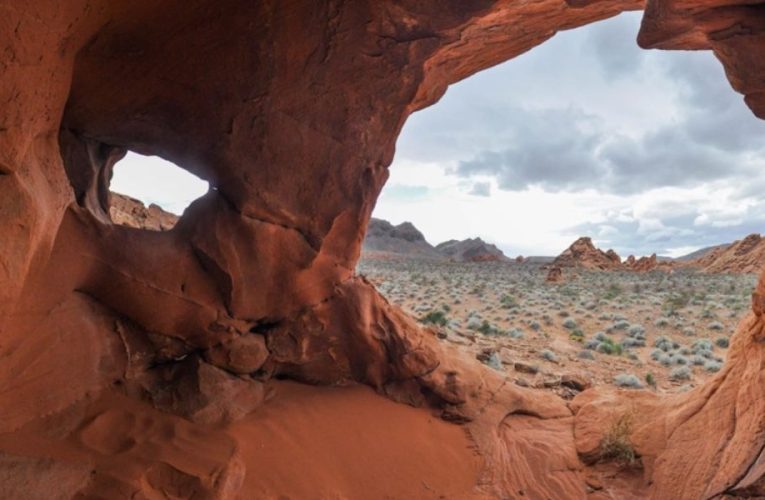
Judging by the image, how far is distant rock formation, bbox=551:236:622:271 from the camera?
47.1 m

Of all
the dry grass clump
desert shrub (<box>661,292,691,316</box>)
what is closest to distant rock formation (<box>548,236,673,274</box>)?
desert shrub (<box>661,292,691,316</box>)

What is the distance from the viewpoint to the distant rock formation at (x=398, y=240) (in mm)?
89438

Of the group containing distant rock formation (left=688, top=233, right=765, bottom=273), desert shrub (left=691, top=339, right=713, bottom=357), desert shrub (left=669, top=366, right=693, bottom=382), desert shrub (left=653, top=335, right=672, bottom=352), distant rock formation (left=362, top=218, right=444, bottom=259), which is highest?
distant rock formation (left=688, top=233, right=765, bottom=273)

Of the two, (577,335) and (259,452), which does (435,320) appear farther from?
(259,452)

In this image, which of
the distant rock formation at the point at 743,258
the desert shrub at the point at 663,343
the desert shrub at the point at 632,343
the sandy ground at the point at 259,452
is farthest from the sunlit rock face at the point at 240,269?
the distant rock formation at the point at 743,258

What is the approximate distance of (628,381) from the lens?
33.7 feet

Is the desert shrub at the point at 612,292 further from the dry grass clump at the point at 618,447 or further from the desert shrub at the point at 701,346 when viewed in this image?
the dry grass clump at the point at 618,447

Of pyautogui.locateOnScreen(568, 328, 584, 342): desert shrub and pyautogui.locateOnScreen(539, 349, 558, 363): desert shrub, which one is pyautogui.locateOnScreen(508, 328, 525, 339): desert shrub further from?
pyautogui.locateOnScreen(539, 349, 558, 363): desert shrub

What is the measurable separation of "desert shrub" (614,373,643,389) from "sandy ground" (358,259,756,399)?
19mm

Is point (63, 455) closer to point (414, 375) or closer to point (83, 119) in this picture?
point (83, 119)

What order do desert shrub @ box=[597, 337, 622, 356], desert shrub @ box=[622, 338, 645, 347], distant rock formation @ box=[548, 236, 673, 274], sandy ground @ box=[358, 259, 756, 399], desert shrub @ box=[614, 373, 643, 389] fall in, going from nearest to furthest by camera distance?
desert shrub @ box=[614, 373, 643, 389]
sandy ground @ box=[358, 259, 756, 399]
desert shrub @ box=[597, 337, 622, 356]
desert shrub @ box=[622, 338, 645, 347]
distant rock formation @ box=[548, 236, 673, 274]

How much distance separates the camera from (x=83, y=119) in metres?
5.36

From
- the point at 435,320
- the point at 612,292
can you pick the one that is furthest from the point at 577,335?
the point at 612,292

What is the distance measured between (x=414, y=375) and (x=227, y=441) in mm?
2606
